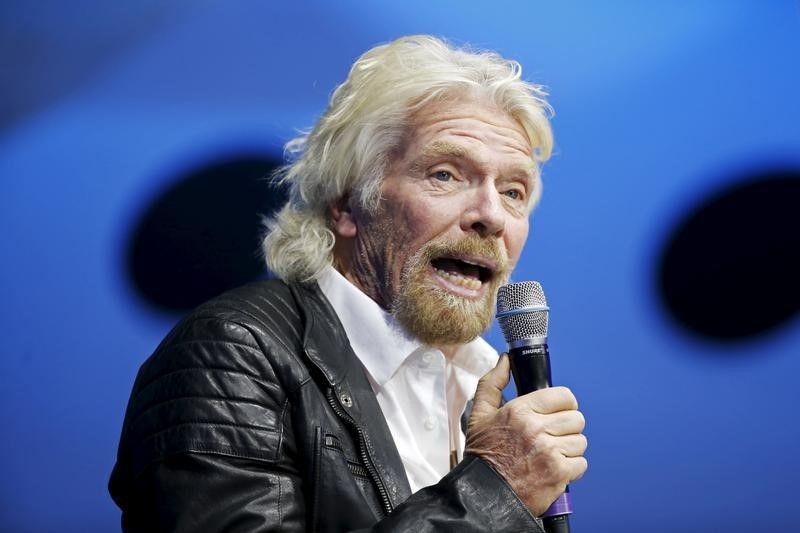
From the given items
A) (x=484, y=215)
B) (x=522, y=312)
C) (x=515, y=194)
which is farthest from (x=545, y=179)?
(x=522, y=312)

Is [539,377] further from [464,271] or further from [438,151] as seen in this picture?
[438,151]

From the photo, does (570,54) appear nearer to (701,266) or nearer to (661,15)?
(661,15)

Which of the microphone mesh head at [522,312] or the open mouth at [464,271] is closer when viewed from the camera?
the microphone mesh head at [522,312]

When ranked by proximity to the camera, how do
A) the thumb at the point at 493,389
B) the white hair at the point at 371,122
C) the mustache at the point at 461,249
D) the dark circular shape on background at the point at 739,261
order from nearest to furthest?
the thumb at the point at 493,389 < the mustache at the point at 461,249 < the white hair at the point at 371,122 < the dark circular shape on background at the point at 739,261

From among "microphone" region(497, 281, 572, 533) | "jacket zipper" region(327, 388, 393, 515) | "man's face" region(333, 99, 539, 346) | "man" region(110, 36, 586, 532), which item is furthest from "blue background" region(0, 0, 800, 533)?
"microphone" region(497, 281, 572, 533)

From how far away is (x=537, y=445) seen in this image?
1.34 m

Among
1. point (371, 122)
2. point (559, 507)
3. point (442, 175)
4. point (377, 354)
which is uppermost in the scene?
point (371, 122)

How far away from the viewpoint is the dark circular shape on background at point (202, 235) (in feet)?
7.27

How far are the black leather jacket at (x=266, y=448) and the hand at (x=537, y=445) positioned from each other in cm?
3

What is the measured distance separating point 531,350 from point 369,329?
48cm

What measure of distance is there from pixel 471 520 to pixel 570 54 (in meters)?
1.55

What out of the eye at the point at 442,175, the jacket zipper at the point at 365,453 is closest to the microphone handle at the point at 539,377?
the jacket zipper at the point at 365,453

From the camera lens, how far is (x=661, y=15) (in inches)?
98.3

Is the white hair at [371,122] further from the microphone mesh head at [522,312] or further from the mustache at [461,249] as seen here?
the microphone mesh head at [522,312]
